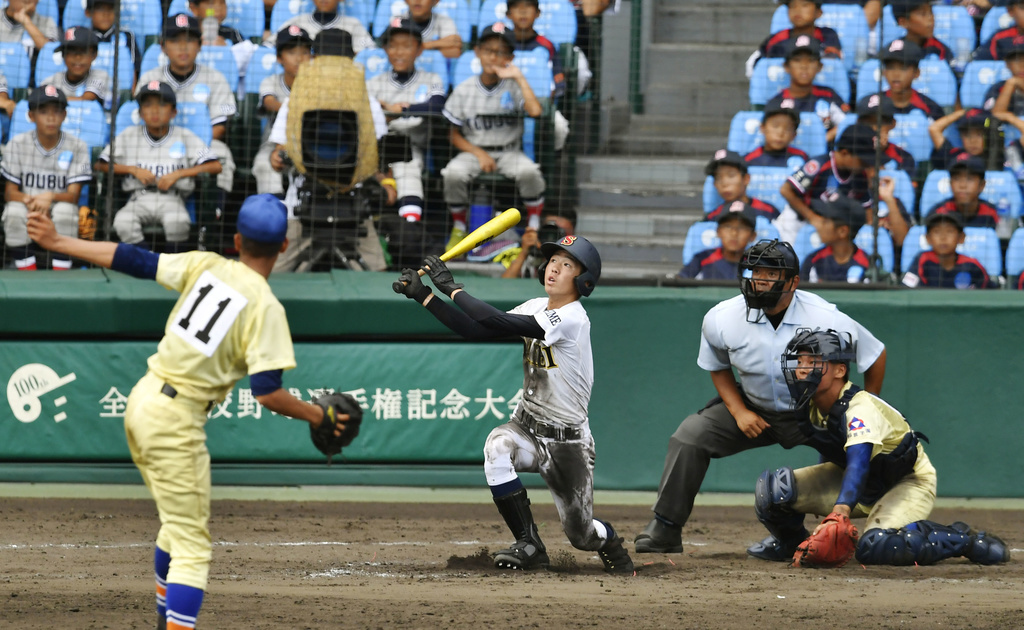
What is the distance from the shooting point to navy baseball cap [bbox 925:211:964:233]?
28.5 feet

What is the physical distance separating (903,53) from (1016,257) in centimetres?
181

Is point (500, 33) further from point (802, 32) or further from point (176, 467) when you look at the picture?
point (176, 467)

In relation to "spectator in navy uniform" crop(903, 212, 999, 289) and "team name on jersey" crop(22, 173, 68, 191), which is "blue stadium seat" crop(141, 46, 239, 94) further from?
"spectator in navy uniform" crop(903, 212, 999, 289)

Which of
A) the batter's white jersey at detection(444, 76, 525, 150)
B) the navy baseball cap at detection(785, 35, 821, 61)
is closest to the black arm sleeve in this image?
the batter's white jersey at detection(444, 76, 525, 150)

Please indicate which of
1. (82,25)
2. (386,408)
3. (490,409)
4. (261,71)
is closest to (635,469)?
(490,409)

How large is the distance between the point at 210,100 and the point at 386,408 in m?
2.70

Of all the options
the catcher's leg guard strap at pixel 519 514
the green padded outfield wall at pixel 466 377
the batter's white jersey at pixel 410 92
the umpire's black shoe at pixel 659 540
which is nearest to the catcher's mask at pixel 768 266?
the umpire's black shoe at pixel 659 540

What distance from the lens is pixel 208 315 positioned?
407 centimetres

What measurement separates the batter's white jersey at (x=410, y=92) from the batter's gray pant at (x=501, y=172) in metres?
0.36

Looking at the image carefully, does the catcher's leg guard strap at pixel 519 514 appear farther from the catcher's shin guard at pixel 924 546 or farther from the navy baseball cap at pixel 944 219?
the navy baseball cap at pixel 944 219

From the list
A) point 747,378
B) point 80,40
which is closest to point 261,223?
point 747,378

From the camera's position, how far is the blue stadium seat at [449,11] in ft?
31.6

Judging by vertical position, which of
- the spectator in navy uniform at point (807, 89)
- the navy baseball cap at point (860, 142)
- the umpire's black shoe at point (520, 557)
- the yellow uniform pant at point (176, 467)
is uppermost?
the spectator in navy uniform at point (807, 89)

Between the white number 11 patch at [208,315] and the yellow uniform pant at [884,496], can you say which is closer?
the white number 11 patch at [208,315]
